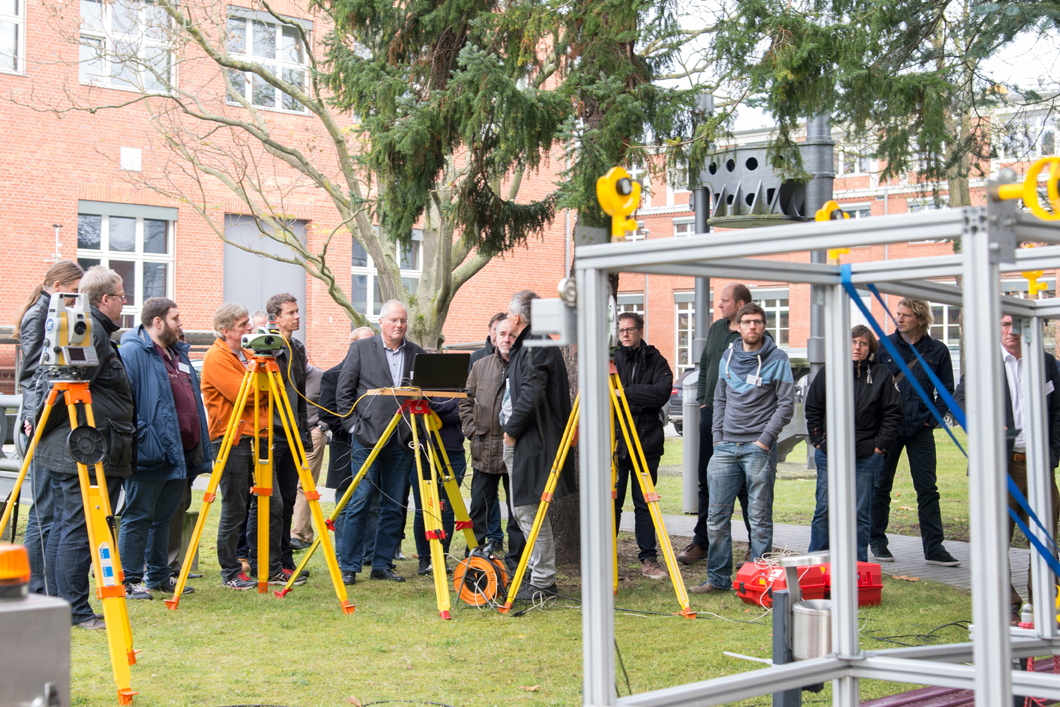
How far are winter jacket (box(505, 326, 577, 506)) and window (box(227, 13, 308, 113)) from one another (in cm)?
1522

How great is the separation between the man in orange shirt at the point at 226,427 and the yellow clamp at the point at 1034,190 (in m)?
5.41

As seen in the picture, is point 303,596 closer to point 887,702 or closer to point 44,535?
point 44,535

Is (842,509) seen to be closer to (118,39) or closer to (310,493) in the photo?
(310,493)

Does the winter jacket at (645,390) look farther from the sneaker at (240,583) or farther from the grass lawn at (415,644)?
the sneaker at (240,583)

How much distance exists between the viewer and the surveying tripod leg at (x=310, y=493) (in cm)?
626

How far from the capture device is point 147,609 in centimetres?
630

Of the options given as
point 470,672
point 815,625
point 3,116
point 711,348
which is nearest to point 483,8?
point 711,348

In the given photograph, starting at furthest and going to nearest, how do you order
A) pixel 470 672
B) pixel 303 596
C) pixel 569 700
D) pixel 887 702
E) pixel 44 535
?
pixel 303 596 < pixel 44 535 < pixel 470 672 < pixel 569 700 < pixel 887 702

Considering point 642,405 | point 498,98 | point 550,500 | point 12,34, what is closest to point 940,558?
point 642,405

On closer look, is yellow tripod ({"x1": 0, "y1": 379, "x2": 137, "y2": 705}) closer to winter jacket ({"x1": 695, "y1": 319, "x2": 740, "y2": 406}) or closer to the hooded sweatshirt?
the hooded sweatshirt

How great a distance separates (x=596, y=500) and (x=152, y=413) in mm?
4633

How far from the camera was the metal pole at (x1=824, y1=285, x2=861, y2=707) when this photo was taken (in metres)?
3.17

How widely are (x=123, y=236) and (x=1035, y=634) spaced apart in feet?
75.8

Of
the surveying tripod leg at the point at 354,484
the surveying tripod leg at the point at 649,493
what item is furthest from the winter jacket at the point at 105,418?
the surveying tripod leg at the point at 649,493
